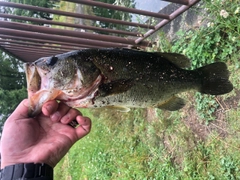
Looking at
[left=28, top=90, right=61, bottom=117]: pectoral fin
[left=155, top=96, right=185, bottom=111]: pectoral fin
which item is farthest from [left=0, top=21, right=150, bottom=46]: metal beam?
[left=155, top=96, right=185, bottom=111]: pectoral fin

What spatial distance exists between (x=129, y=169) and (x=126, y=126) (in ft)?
2.41

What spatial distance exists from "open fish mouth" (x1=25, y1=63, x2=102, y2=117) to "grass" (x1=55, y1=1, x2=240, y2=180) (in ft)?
5.37

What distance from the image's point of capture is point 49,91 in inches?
63.9

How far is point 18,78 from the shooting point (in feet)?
31.3

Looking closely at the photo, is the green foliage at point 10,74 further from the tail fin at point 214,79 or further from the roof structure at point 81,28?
the tail fin at point 214,79

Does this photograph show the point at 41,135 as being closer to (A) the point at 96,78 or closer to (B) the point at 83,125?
(B) the point at 83,125

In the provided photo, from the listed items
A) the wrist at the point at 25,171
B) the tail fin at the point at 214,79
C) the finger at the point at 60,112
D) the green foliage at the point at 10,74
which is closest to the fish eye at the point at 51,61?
the finger at the point at 60,112

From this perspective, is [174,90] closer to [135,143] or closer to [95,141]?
[135,143]

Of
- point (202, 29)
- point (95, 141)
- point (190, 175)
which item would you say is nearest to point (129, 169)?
point (190, 175)

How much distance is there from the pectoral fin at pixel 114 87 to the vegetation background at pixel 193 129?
1425mm

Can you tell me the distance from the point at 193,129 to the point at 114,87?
1819 millimetres

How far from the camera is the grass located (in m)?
2.69

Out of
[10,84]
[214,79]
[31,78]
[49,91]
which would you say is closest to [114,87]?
[49,91]

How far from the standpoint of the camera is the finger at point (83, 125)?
1.83 meters
